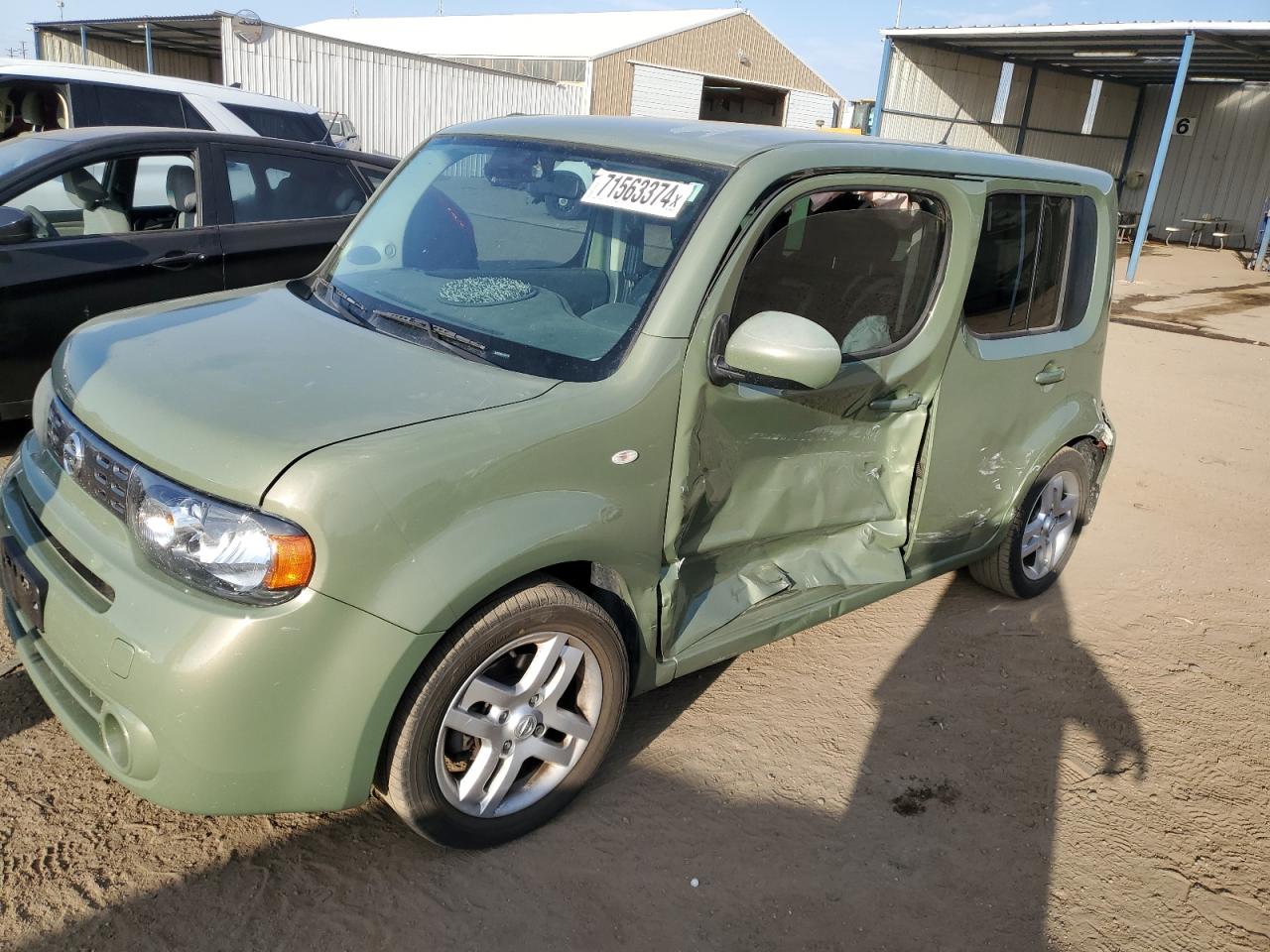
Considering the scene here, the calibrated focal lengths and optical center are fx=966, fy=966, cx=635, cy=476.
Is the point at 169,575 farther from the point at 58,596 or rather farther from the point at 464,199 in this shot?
the point at 464,199

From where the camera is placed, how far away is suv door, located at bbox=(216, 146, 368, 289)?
5371 millimetres

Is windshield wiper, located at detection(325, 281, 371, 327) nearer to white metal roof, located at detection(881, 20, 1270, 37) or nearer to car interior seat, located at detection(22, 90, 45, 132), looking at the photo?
car interior seat, located at detection(22, 90, 45, 132)

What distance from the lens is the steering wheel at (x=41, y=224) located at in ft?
15.3

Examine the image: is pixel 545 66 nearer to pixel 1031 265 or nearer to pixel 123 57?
pixel 123 57

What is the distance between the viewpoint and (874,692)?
357cm

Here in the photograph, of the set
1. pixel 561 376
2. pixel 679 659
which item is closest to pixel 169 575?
pixel 561 376

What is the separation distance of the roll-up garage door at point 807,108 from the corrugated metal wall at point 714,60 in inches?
20.2

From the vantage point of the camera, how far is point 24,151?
4949 millimetres

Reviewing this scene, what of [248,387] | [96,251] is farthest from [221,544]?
[96,251]

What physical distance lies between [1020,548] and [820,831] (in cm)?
197

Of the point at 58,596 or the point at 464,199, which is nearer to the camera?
the point at 58,596

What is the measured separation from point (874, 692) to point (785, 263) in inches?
63.5

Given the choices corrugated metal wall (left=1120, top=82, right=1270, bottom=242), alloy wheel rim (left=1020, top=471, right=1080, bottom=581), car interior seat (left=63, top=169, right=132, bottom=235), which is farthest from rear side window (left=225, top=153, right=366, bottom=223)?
corrugated metal wall (left=1120, top=82, right=1270, bottom=242)

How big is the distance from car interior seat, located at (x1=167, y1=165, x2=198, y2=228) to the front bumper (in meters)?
3.59
